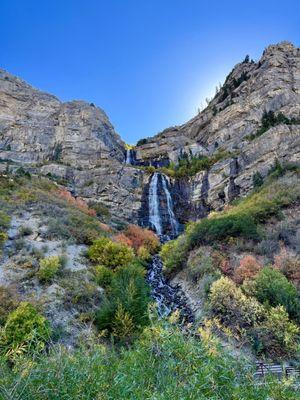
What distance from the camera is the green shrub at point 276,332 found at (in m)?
10.9

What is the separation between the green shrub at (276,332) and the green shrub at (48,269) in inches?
338

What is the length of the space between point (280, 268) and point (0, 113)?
52.7 metres

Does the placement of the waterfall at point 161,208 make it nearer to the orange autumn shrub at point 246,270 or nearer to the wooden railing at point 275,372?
the orange autumn shrub at point 246,270

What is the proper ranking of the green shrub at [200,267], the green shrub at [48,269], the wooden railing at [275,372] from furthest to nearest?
1. the green shrub at [200,267]
2. the green shrub at [48,269]
3. the wooden railing at [275,372]

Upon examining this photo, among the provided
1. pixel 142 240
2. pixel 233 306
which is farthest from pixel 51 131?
pixel 233 306

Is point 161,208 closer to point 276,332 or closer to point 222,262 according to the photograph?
point 222,262

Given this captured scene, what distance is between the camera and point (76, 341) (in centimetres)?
1060

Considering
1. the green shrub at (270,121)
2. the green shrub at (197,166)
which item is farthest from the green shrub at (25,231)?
the green shrub at (270,121)

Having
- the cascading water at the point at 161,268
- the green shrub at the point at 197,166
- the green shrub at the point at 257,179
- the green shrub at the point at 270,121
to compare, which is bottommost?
the cascading water at the point at 161,268

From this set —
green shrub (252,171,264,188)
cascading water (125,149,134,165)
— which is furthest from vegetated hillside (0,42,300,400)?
cascading water (125,149,134,165)

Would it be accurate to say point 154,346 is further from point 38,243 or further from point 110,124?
point 110,124

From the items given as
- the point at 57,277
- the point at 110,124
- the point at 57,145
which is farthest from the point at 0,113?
the point at 57,277

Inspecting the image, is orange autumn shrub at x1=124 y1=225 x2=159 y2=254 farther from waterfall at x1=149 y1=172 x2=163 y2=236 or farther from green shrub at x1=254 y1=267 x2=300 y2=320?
green shrub at x1=254 y1=267 x2=300 y2=320

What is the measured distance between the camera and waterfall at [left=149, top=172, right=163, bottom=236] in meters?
35.5
